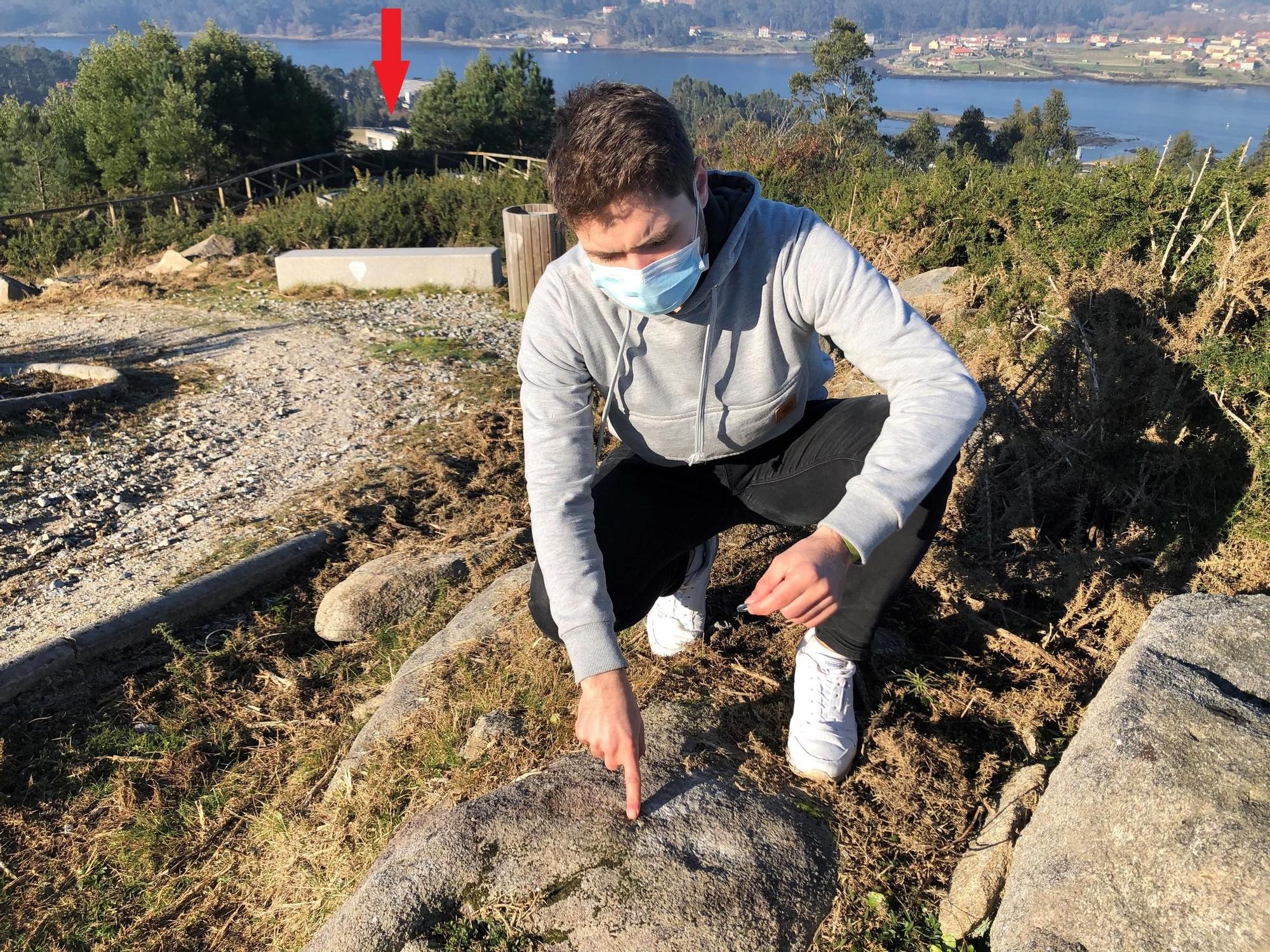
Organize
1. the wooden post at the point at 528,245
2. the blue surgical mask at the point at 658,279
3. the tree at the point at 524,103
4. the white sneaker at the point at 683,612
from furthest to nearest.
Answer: the tree at the point at 524,103 < the wooden post at the point at 528,245 < the white sneaker at the point at 683,612 < the blue surgical mask at the point at 658,279

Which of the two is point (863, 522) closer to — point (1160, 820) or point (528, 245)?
point (1160, 820)

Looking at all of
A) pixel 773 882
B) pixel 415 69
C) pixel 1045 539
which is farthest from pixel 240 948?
pixel 415 69

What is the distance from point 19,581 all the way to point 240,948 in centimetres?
243

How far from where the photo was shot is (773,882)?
1.80 m

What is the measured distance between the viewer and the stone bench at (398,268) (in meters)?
8.95

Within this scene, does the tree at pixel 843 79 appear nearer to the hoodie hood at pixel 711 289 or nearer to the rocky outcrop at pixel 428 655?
the rocky outcrop at pixel 428 655

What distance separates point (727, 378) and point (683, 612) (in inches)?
31.3

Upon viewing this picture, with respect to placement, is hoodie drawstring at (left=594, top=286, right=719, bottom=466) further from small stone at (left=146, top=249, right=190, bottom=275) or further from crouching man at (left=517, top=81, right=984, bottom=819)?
small stone at (left=146, top=249, right=190, bottom=275)

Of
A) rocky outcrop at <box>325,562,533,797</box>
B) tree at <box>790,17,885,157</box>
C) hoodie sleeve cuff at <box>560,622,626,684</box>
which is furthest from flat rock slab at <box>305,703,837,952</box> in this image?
tree at <box>790,17,885,157</box>

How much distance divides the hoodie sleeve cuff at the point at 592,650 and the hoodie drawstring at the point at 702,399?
2.04 ft

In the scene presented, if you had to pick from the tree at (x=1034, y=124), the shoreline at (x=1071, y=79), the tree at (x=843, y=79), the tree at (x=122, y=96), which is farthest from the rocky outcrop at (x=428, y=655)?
the shoreline at (x=1071, y=79)

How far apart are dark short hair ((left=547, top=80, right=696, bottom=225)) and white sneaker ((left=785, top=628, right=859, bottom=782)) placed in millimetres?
1181

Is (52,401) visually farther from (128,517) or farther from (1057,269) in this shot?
(1057,269)

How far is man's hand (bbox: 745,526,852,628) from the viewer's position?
1.61 m
